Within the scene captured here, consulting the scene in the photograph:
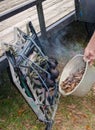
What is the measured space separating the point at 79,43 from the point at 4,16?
309 centimetres

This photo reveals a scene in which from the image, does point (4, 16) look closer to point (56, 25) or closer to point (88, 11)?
point (56, 25)

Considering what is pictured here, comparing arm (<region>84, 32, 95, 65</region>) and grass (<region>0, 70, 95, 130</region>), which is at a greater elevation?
arm (<region>84, 32, 95, 65</region>)

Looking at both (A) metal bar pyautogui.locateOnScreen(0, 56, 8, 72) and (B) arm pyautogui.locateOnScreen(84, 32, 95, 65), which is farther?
(A) metal bar pyautogui.locateOnScreen(0, 56, 8, 72)

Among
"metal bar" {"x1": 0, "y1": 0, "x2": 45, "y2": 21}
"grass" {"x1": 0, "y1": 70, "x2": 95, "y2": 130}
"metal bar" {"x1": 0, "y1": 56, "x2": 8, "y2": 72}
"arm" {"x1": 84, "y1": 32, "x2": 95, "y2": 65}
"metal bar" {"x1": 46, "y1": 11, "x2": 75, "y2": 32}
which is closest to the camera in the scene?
"arm" {"x1": 84, "y1": 32, "x2": 95, "y2": 65}

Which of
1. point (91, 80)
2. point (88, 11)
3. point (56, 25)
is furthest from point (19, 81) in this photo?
point (88, 11)

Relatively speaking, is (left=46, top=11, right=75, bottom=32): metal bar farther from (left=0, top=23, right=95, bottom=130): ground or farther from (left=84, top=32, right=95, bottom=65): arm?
(left=84, top=32, right=95, bottom=65): arm

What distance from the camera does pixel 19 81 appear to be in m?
4.38

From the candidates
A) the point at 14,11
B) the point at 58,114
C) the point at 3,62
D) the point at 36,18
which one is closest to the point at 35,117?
the point at 58,114

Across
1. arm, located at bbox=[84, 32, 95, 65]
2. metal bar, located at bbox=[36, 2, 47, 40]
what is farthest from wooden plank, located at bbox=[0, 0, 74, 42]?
arm, located at bbox=[84, 32, 95, 65]

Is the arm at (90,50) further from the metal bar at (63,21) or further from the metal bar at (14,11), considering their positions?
the metal bar at (63,21)

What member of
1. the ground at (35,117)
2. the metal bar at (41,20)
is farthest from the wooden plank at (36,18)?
the ground at (35,117)

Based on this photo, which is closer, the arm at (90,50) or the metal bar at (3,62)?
the arm at (90,50)

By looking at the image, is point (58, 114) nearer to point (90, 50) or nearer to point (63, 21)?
point (90, 50)

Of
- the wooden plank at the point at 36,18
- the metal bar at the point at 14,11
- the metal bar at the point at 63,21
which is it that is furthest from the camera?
the wooden plank at the point at 36,18
